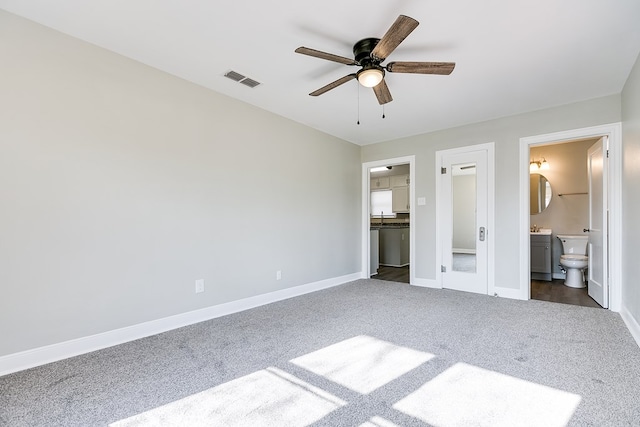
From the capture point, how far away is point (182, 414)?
5.42 feet

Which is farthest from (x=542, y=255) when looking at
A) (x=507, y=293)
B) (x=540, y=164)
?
(x=507, y=293)

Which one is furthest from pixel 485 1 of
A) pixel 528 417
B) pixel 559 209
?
pixel 559 209

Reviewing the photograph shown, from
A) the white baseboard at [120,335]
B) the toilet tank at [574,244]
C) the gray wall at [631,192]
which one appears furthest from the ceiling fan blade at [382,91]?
the toilet tank at [574,244]

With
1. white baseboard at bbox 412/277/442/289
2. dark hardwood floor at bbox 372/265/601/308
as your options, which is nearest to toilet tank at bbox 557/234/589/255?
dark hardwood floor at bbox 372/265/601/308

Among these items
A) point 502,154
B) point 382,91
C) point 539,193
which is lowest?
point 539,193

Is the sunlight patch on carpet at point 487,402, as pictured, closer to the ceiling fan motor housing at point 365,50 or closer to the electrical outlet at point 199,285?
the electrical outlet at point 199,285

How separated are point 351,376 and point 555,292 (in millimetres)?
3958

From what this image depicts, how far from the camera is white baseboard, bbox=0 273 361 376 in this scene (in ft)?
7.09

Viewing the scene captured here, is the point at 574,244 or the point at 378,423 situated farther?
the point at 574,244

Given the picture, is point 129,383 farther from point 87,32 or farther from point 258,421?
point 87,32

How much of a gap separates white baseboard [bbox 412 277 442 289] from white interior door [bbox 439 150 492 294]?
123 millimetres

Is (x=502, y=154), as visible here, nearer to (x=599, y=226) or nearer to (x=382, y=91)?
(x=599, y=226)

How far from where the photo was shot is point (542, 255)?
5207 millimetres

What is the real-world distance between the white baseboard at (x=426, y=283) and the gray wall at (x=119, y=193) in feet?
6.96
